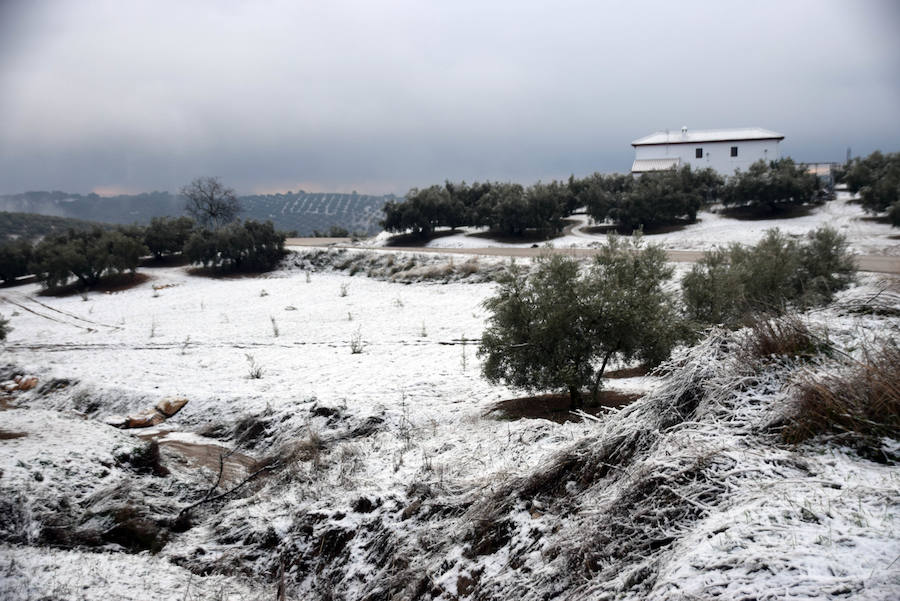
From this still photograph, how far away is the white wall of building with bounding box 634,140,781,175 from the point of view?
53.4 meters

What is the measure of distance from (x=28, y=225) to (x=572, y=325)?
8309cm

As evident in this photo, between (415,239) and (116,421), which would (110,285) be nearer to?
(415,239)

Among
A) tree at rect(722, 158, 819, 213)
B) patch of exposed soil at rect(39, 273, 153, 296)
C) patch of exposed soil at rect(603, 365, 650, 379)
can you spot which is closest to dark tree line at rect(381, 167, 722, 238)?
tree at rect(722, 158, 819, 213)

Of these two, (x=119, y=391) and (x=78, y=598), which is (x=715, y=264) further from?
(x=119, y=391)

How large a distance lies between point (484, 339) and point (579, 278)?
6.50 ft

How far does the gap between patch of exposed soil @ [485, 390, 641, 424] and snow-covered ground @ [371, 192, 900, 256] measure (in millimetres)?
15082

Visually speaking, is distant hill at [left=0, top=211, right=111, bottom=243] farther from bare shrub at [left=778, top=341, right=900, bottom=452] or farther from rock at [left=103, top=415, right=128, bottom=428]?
bare shrub at [left=778, top=341, right=900, bottom=452]

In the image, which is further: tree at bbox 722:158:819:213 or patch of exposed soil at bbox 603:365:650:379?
tree at bbox 722:158:819:213

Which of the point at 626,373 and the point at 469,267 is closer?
the point at 626,373

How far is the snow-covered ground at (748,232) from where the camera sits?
2350cm

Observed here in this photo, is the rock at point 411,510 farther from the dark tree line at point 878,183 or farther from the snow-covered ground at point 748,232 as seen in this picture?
the dark tree line at point 878,183

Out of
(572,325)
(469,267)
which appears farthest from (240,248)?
(572,325)

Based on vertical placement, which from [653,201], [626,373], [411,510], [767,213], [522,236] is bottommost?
[626,373]

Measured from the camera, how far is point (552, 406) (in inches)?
337
